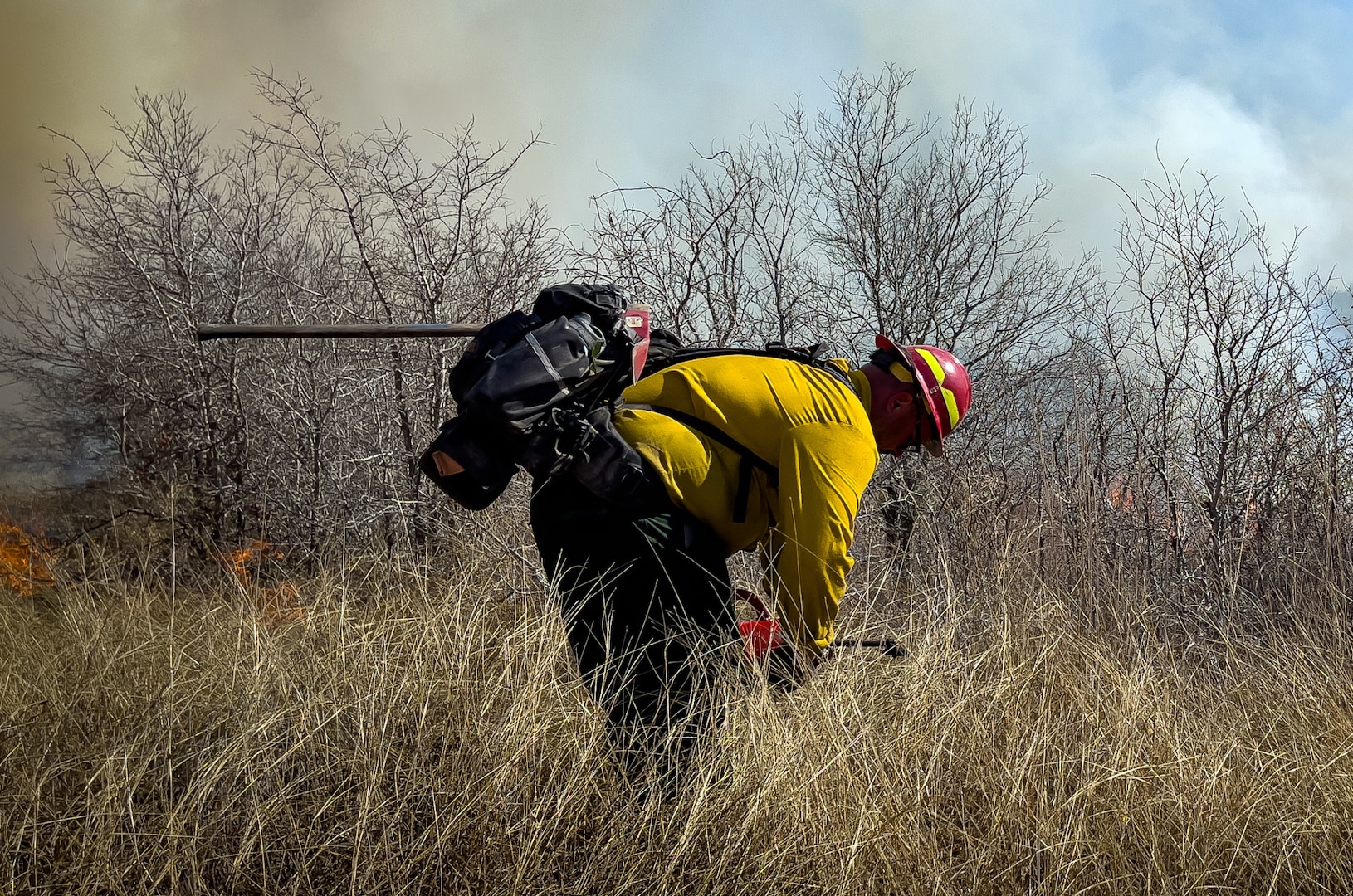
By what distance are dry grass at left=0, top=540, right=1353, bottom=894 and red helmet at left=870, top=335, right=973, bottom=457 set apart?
2.43ft

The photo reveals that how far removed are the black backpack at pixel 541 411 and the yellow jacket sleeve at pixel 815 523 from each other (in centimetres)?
39

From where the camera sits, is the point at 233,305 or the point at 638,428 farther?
the point at 233,305

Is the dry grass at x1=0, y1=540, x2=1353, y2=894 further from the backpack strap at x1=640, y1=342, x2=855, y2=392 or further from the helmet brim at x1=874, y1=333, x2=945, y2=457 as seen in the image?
the backpack strap at x1=640, y1=342, x2=855, y2=392

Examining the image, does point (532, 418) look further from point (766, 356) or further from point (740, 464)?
point (766, 356)

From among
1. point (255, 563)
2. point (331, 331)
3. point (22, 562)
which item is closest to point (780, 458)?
point (331, 331)

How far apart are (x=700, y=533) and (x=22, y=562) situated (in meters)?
7.74

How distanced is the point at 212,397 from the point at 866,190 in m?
6.21

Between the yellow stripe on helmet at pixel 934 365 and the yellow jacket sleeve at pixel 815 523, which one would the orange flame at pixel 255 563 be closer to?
the yellow jacket sleeve at pixel 815 523

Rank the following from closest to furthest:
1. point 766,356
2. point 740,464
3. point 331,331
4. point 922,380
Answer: point 740,464 → point 766,356 → point 922,380 → point 331,331

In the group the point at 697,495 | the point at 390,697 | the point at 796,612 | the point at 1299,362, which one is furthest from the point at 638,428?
the point at 1299,362

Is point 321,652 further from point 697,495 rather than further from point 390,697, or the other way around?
point 697,495

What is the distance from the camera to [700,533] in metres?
3.04

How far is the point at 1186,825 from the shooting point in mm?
2807

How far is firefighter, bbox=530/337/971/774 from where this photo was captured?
2877mm
